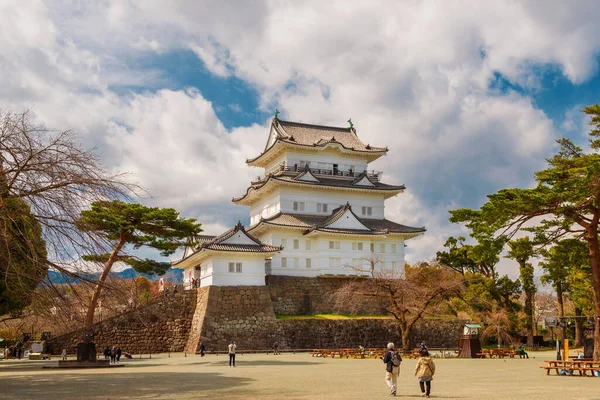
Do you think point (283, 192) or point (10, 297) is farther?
point (283, 192)

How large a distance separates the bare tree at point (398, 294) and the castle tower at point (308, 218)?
2261 mm

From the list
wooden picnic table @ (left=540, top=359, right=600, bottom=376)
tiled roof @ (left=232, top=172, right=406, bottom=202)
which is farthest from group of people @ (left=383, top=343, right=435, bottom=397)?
tiled roof @ (left=232, top=172, right=406, bottom=202)

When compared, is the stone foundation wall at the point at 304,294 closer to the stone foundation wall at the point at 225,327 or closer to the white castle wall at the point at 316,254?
A: the stone foundation wall at the point at 225,327

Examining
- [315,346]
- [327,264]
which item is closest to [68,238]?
[315,346]

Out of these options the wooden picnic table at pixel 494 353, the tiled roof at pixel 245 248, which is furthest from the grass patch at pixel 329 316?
the wooden picnic table at pixel 494 353

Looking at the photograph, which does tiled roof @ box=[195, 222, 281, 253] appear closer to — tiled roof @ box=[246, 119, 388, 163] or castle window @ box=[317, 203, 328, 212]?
castle window @ box=[317, 203, 328, 212]

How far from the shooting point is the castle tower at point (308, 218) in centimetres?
4294

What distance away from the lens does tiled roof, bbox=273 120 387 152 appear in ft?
175

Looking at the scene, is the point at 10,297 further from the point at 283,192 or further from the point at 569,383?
the point at 283,192

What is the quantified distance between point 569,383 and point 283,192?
3371 cm

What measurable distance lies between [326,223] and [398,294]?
1044cm

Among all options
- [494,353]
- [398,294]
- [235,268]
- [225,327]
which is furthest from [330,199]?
[494,353]

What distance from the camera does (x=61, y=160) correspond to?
13203 millimetres

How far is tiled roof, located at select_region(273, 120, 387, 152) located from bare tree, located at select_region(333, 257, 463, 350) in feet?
38.6
